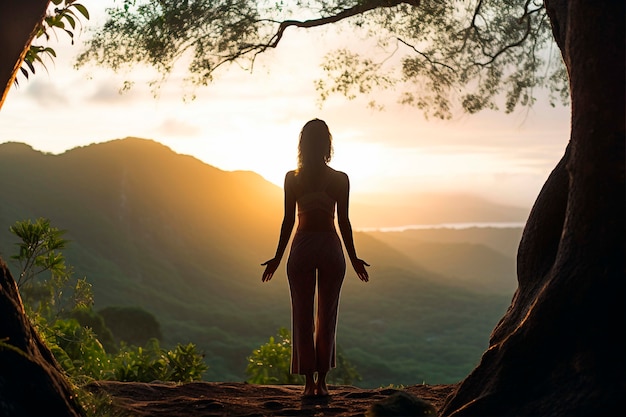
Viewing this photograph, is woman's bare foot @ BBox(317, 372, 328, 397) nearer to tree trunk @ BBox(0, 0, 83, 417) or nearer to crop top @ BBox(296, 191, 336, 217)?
→ crop top @ BBox(296, 191, 336, 217)

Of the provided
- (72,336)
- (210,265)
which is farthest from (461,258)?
(72,336)

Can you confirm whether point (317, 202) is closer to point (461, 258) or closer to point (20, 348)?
point (20, 348)

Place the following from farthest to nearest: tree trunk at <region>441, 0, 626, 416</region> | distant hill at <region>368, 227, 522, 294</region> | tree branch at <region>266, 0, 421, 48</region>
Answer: distant hill at <region>368, 227, 522, 294</region> < tree branch at <region>266, 0, 421, 48</region> < tree trunk at <region>441, 0, 626, 416</region>

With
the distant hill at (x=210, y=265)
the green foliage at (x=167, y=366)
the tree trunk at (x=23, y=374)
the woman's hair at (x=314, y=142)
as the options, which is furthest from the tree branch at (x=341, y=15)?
the distant hill at (x=210, y=265)

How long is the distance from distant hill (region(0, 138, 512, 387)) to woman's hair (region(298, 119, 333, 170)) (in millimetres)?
61594

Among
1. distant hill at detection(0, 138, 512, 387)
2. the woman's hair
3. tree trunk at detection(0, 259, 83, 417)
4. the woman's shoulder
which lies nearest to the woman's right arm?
the woman's hair

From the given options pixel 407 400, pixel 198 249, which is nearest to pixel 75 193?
pixel 198 249

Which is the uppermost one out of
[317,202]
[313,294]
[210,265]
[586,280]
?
[317,202]

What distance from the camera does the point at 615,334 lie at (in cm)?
510

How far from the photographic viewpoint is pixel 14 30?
574cm

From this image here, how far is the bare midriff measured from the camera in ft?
24.8

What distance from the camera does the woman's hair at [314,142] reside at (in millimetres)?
7500

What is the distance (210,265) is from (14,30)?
105 meters

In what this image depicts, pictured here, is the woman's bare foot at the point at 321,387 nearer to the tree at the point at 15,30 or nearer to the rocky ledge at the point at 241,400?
the rocky ledge at the point at 241,400
